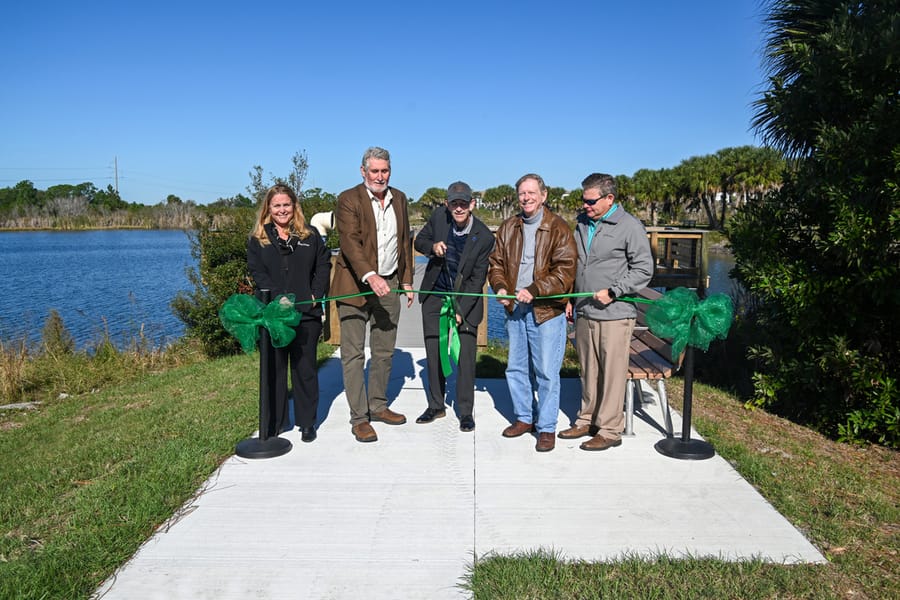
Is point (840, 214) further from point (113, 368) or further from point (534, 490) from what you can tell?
point (113, 368)

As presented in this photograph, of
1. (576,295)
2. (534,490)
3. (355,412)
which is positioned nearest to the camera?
(534,490)

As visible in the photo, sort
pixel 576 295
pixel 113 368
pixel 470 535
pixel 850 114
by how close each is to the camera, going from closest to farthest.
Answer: pixel 470 535
pixel 576 295
pixel 850 114
pixel 113 368

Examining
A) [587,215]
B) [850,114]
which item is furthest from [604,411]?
[850,114]

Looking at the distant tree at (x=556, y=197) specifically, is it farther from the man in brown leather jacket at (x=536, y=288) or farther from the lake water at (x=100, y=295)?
the man in brown leather jacket at (x=536, y=288)

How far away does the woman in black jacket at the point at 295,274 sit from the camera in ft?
16.4

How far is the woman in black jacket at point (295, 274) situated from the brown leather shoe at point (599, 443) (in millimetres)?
2071

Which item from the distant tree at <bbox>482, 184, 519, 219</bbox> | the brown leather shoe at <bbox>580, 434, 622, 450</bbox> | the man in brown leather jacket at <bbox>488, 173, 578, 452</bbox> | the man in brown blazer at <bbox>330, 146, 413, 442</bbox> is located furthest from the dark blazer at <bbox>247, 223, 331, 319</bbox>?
the distant tree at <bbox>482, 184, 519, 219</bbox>

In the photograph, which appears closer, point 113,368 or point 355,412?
point 355,412

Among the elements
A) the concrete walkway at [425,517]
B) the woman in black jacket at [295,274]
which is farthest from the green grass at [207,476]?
the woman in black jacket at [295,274]

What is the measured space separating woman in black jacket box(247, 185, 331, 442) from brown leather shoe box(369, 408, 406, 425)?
0.62m

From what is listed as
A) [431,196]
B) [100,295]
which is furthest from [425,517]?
[431,196]

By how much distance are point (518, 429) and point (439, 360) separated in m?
0.90

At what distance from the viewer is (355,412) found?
5.30 m

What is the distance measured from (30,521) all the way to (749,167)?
181 ft
